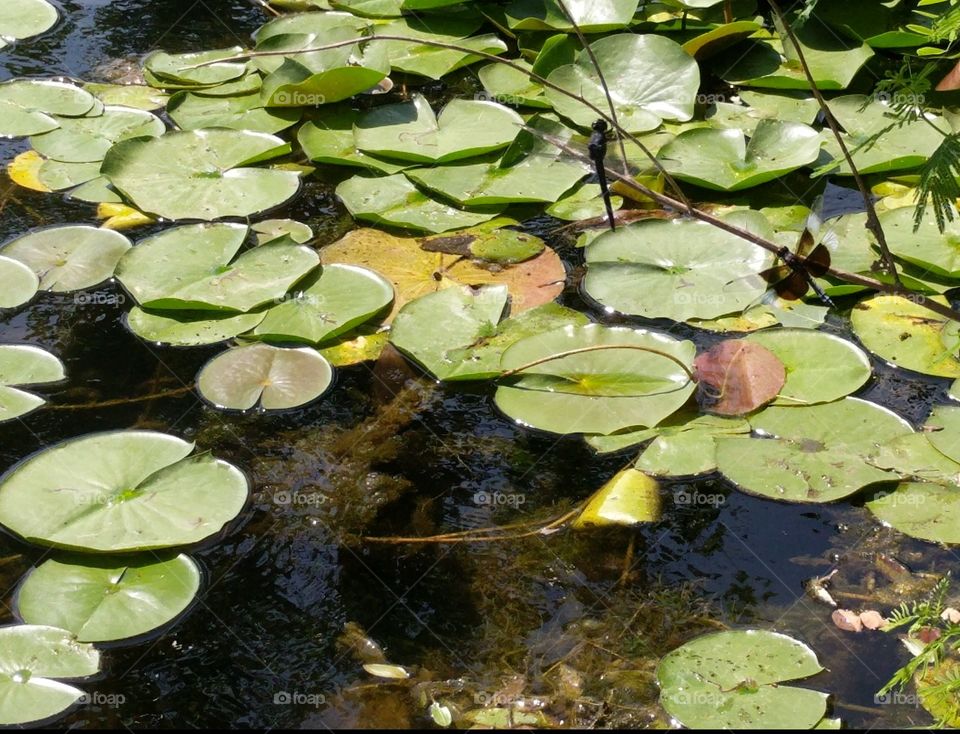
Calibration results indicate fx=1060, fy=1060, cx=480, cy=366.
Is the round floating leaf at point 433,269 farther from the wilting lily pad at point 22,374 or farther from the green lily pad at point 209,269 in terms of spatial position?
the wilting lily pad at point 22,374

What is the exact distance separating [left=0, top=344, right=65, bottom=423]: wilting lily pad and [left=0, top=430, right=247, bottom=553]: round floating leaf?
0.24m

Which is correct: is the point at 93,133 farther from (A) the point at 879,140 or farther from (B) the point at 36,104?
(A) the point at 879,140

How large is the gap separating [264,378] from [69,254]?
90 cm

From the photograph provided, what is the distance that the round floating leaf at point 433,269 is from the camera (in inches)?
123

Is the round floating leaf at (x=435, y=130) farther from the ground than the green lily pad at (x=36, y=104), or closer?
farther from the ground

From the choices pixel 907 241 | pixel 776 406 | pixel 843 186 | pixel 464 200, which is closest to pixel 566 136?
pixel 464 200

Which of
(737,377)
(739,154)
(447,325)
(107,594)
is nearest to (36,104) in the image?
(447,325)

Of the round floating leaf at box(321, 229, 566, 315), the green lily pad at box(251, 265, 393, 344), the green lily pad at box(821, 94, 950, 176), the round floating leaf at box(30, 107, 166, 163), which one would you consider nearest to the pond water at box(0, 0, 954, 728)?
the green lily pad at box(251, 265, 393, 344)

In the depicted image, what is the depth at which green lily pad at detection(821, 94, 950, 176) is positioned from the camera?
347 cm

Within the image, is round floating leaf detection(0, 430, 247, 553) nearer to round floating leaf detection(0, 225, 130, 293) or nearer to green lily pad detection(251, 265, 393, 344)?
green lily pad detection(251, 265, 393, 344)

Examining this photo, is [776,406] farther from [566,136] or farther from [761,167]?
[566,136]

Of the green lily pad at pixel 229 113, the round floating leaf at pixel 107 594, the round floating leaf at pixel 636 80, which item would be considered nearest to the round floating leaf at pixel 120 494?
the round floating leaf at pixel 107 594

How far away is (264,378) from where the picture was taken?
2.81 metres

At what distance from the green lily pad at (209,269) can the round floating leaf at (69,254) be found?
108 millimetres
